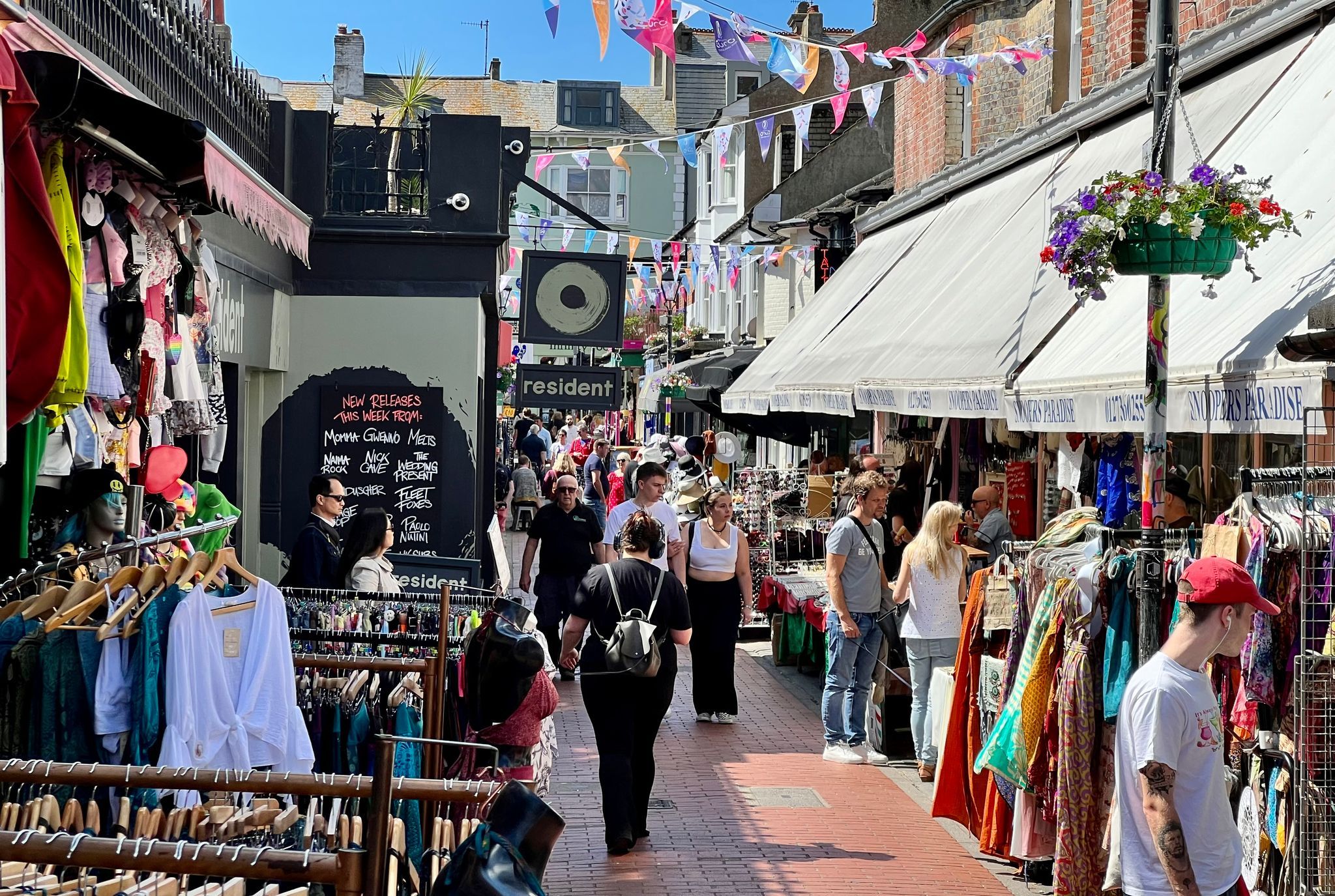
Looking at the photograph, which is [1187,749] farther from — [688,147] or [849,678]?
[688,147]

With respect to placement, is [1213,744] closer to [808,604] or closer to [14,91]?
[14,91]

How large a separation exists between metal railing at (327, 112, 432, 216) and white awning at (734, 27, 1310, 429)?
429 centimetres

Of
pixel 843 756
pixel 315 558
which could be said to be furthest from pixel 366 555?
pixel 843 756

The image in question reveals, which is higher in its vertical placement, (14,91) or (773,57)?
(773,57)

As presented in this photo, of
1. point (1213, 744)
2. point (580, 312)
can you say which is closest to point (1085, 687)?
point (1213, 744)

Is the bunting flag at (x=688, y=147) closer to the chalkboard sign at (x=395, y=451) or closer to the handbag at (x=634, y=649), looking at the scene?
the chalkboard sign at (x=395, y=451)

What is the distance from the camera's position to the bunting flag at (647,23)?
11203mm

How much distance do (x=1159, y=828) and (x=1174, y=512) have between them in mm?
5291

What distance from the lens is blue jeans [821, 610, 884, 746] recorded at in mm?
10180

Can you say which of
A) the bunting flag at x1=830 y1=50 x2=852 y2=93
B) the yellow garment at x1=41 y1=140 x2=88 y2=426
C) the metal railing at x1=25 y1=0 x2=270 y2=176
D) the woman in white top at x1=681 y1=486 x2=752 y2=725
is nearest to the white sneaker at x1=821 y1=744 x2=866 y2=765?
the woman in white top at x1=681 y1=486 x2=752 y2=725

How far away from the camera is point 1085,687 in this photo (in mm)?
6336

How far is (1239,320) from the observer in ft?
23.7

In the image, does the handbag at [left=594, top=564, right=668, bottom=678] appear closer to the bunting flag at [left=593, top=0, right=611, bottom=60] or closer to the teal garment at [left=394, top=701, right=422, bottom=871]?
the teal garment at [left=394, top=701, right=422, bottom=871]

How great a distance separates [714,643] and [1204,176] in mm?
6097
